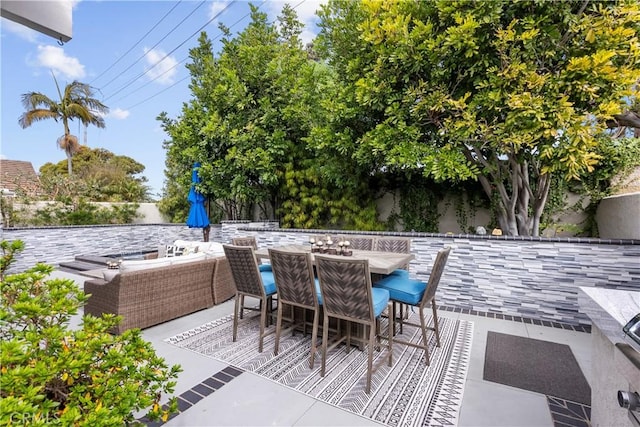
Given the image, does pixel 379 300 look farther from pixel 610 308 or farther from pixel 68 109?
pixel 68 109

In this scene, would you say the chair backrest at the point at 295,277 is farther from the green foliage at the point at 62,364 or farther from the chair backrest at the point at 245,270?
the green foliage at the point at 62,364

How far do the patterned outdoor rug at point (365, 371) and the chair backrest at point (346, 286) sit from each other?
559mm

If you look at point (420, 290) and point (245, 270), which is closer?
point (420, 290)

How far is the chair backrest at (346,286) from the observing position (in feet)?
7.81

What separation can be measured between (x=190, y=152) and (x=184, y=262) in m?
3.76

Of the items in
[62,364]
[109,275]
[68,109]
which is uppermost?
[68,109]

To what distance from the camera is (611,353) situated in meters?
1.51

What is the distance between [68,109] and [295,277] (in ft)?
52.5

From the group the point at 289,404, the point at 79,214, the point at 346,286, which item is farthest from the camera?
the point at 79,214

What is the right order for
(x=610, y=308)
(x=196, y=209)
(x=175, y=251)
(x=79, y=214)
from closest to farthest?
(x=610, y=308)
(x=175, y=251)
(x=196, y=209)
(x=79, y=214)

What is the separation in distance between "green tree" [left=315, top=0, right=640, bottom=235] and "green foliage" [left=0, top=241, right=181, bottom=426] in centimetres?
409

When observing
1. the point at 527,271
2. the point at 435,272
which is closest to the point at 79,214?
the point at 435,272

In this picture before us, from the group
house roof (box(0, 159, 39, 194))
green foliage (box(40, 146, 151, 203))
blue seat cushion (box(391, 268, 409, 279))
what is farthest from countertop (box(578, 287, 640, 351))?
house roof (box(0, 159, 39, 194))

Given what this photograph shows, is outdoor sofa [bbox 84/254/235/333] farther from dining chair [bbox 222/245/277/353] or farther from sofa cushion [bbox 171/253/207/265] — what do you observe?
dining chair [bbox 222/245/277/353]
